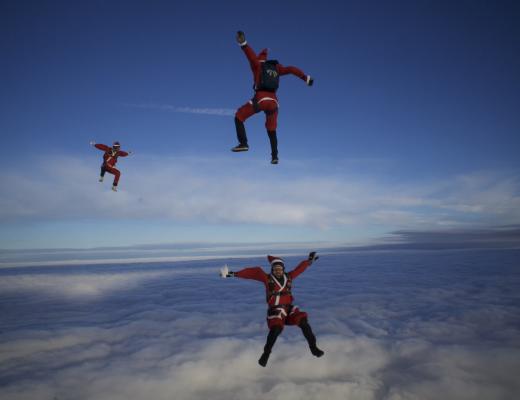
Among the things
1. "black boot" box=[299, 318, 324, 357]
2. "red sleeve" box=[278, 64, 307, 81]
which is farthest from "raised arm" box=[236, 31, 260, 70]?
"black boot" box=[299, 318, 324, 357]

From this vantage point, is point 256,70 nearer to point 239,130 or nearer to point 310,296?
point 239,130

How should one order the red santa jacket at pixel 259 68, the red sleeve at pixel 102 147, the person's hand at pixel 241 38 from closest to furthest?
the person's hand at pixel 241 38
the red santa jacket at pixel 259 68
the red sleeve at pixel 102 147

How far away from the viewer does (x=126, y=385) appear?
6.68 meters

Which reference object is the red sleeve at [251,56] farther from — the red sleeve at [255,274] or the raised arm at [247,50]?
the red sleeve at [255,274]

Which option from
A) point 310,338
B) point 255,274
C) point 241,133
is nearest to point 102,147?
point 241,133

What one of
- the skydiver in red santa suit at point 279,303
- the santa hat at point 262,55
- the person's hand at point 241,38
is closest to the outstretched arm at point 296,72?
the santa hat at point 262,55

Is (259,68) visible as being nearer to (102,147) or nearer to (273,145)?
(273,145)

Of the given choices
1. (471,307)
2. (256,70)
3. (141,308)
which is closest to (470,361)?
(471,307)

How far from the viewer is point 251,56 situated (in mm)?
4305

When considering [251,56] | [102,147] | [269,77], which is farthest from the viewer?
[102,147]

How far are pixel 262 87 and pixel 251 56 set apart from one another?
0.50 meters

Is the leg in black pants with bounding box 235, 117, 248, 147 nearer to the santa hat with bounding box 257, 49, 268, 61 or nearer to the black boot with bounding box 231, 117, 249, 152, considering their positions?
the black boot with bounding box 231, 117, 249, 152

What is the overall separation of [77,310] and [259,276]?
15.0 m

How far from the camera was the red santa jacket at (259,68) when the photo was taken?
14.1 ft
